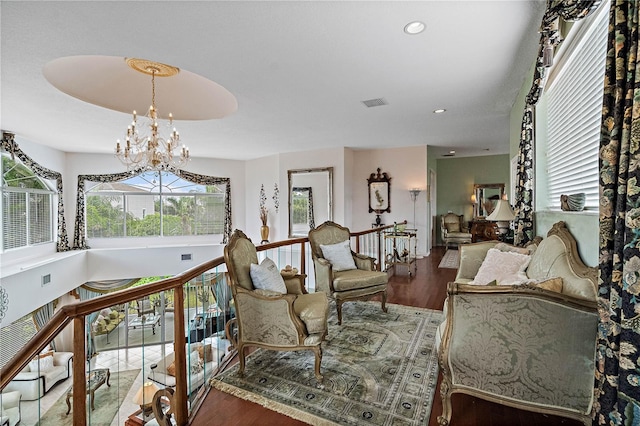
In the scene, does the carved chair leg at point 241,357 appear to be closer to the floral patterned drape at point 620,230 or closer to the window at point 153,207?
the floral patterned drape at point 620,230

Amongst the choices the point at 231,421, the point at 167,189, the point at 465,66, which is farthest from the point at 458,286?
the point at 167,189

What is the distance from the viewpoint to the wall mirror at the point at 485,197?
872 cm

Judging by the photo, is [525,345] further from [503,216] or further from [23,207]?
[23,207]

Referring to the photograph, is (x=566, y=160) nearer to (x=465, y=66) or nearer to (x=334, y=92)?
(x=465, y=66)

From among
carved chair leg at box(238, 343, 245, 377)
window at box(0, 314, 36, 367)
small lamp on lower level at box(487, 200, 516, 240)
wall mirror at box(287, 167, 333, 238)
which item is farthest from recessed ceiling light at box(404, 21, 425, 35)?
window at box(0, 314, 36, 367)

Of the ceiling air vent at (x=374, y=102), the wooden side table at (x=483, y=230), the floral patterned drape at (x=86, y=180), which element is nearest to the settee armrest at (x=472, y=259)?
the ceiling air vent at (x=374, y=102)

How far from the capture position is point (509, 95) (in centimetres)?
365

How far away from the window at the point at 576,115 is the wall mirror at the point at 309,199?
15.1 feet

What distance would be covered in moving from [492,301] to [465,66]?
7.92 feet

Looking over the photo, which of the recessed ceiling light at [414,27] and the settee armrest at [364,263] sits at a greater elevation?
the recessed ceiling light at [414,27]

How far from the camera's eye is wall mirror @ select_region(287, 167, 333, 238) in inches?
277

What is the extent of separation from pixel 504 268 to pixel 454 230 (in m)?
6.52

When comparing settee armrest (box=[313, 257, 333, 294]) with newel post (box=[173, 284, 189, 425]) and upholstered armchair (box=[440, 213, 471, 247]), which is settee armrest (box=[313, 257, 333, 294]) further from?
upholstered armchair (box=[440, 213, 471, 247])

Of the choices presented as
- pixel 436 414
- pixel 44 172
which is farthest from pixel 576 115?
pixel 44 172
